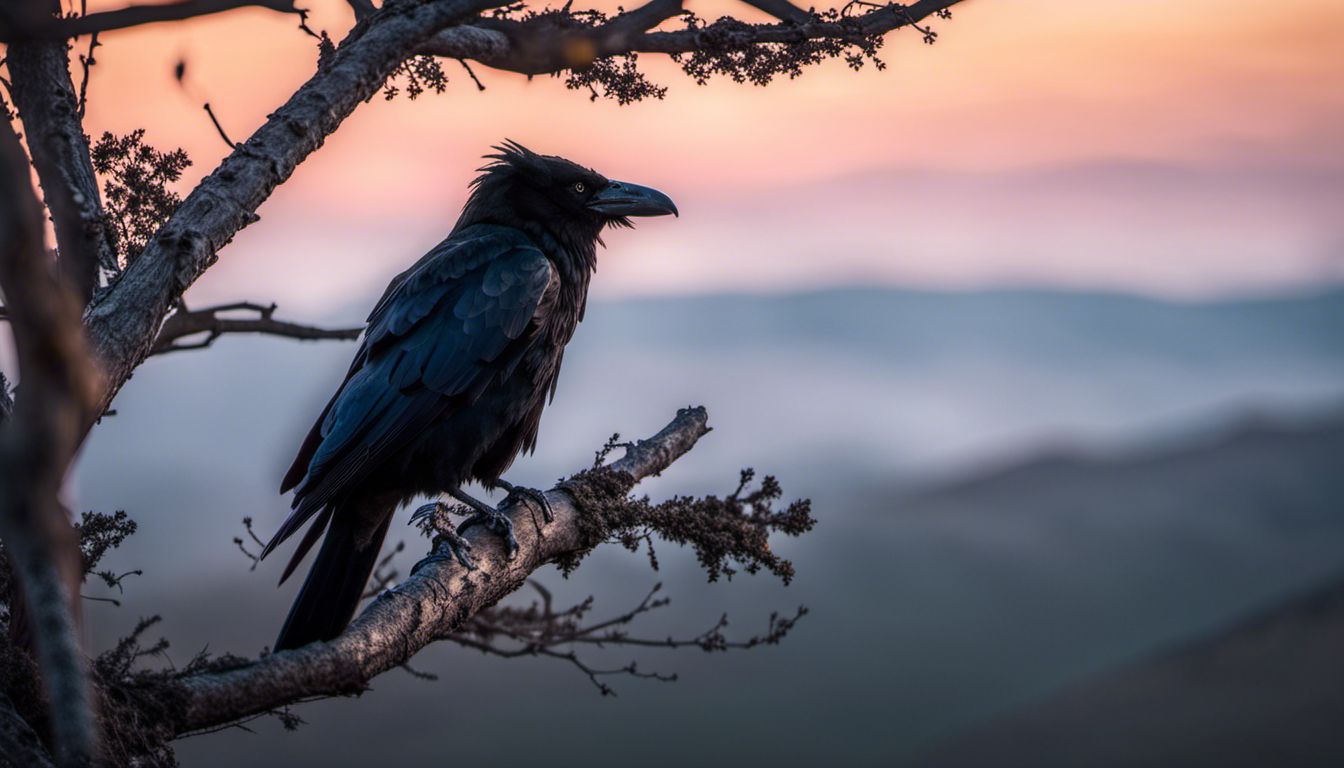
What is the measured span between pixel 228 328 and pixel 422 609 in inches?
106

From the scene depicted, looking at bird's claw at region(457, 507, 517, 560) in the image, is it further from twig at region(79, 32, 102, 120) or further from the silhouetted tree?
twig at region(79, 32, 102, 120)

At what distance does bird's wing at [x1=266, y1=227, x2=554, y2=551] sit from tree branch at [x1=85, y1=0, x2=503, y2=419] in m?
1.40

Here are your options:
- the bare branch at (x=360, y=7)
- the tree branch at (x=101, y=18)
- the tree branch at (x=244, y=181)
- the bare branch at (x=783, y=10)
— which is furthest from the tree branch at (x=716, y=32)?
the tree branch at (x=101, y=18)

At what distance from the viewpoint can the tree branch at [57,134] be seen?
4742 millimetres

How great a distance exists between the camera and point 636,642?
668 centimetres

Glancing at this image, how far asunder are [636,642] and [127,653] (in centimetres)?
292

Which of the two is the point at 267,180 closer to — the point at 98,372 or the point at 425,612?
the point at 98,372

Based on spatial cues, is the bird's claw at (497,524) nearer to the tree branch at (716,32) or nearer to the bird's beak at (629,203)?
the tree branch at (716,32)

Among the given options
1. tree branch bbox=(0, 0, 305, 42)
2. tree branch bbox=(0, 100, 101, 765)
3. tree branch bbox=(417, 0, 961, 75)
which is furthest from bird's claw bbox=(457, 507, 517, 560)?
tree branch bbox=(0, 100, 101, 765)

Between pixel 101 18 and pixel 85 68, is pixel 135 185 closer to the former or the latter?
pixel 85 68

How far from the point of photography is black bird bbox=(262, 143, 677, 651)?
5.55 m

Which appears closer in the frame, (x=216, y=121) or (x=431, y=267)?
(x=216, y=121)

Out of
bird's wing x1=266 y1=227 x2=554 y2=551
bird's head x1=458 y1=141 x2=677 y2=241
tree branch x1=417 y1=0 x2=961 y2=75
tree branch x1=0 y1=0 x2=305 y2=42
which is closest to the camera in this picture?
tree branch x1=0 y1=0 x2=305 y2=42

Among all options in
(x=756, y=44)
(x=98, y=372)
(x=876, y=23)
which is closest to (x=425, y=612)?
(x=98, y=372)
